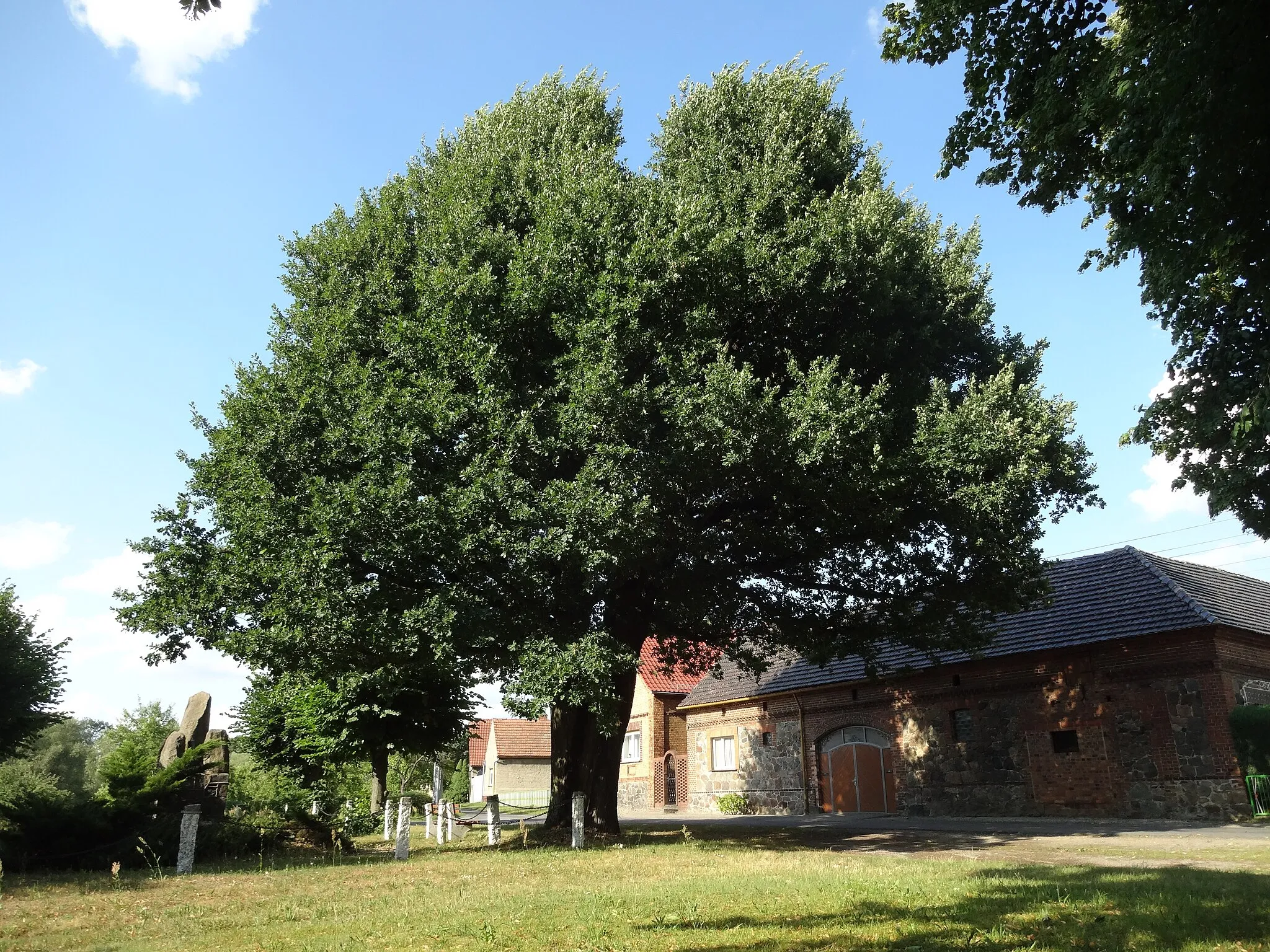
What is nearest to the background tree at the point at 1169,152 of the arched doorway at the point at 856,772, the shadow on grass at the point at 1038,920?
the shadow on grass at the point at 1038,920

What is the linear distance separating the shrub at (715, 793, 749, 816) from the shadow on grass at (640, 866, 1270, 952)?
2350 centimetres

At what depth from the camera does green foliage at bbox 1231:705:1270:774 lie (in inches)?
744

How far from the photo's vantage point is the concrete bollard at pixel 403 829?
14820mm

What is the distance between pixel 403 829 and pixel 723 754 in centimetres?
2109

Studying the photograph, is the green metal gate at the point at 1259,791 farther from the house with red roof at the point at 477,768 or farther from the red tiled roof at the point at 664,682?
the house with red roof at the point at 477,768

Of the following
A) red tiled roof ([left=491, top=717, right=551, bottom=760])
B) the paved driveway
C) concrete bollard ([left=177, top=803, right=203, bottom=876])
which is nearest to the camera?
the paved driveway

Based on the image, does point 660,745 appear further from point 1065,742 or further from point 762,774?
point 1065,742

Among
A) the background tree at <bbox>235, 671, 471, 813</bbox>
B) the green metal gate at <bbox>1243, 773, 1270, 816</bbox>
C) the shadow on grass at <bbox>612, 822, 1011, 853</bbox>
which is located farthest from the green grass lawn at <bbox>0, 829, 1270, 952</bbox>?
the green metal gate at <bbox>1243, 773, 1270, 816</bbox>

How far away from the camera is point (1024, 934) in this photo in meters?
6.86

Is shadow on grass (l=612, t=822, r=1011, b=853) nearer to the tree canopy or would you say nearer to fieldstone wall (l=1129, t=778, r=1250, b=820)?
the tree canopy

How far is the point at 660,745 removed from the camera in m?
38.9

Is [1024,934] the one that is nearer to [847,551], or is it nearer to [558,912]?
[558,912]

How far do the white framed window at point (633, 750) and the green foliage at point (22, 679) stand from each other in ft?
82.8

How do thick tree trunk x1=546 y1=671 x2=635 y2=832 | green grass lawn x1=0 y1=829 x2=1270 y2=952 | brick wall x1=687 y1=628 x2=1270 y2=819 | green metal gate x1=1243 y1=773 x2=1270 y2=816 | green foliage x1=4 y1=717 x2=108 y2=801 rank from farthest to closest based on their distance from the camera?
green foliage x1=4 y1=717 x2=108 y2=801, brick wall x1=687 y1=628 x2=1270 y2=819, green metal gate x1=1243 y1=773 x2=1270 y2=816, thick tree trunk x1=546 y1=671 x2=635 y2=832, green grass lawn x1=0 y1=829 x2=1270 y2=952
